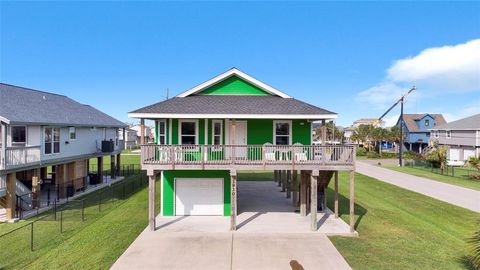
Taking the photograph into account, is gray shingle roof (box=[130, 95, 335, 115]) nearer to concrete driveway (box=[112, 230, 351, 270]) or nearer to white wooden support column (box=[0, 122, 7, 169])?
concrete driveway (box=[112, 230, 351, 270])

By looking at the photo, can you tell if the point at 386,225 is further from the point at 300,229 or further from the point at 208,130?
the point at 208,130

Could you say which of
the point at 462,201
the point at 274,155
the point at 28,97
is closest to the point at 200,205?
the point at 274,155

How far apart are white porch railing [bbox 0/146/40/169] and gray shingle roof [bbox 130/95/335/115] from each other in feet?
26.2

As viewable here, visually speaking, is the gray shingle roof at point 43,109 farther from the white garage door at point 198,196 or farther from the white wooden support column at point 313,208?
the white wooden support column at point 313,208

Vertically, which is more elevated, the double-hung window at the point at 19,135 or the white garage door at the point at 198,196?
the double-hung window at the point at 19,135

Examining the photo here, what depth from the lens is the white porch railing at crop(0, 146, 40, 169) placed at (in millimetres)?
15536

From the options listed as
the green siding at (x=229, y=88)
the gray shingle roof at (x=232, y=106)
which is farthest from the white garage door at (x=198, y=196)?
the green siding at (x=229, y=88)

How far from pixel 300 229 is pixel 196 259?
570 centimetres

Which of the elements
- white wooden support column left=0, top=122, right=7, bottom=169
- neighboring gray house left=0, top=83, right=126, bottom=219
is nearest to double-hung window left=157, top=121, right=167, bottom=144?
neighboring gray house left=0, top=83, right=126, bottom=219

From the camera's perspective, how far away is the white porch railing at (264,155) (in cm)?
1398

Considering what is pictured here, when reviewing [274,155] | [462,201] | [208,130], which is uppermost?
[208,130]

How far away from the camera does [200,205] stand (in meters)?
16.5

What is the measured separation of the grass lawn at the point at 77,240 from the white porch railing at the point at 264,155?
3654mm

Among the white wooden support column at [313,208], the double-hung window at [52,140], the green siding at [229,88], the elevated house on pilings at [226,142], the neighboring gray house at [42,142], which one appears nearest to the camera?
the white wooden support column at [313,208]
